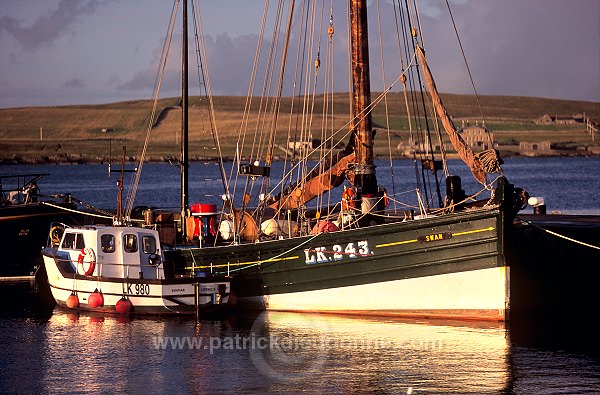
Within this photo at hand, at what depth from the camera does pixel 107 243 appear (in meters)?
36.7

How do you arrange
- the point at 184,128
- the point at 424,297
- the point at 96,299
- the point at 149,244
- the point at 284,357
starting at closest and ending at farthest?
the point at 284,357 < the point at 424,297 < the point at 96,299 < the point at 149,244 < the point at 184,128

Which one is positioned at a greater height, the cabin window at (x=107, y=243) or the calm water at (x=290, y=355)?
the cabin window at (x=107, y=243)

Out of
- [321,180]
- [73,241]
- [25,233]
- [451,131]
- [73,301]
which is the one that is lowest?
[73,301]

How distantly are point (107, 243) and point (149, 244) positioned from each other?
1318 mm

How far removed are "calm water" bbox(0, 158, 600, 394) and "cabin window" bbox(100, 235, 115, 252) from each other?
2.25 meters

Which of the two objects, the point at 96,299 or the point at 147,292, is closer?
the point at 147,292

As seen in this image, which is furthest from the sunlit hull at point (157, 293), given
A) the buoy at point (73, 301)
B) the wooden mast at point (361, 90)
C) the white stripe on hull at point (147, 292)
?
the wooden mast at point (361, 90)

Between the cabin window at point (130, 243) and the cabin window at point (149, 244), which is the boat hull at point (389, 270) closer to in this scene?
the cabin window at point (149, 244)

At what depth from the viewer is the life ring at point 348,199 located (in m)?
35.1

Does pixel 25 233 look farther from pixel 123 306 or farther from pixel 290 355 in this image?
pixel 290 355

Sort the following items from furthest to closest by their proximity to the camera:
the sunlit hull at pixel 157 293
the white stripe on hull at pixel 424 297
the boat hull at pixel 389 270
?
the sunlit hull at pixel 157 293, the white stripe on hull at pixel 424 297, the boat hull at pixel 389 270

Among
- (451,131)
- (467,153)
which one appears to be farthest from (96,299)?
(467,153)

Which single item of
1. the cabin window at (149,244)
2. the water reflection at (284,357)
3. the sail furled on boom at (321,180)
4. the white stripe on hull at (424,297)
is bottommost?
the water reflection at (284,357)

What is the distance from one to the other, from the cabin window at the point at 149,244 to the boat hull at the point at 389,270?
212 cm
